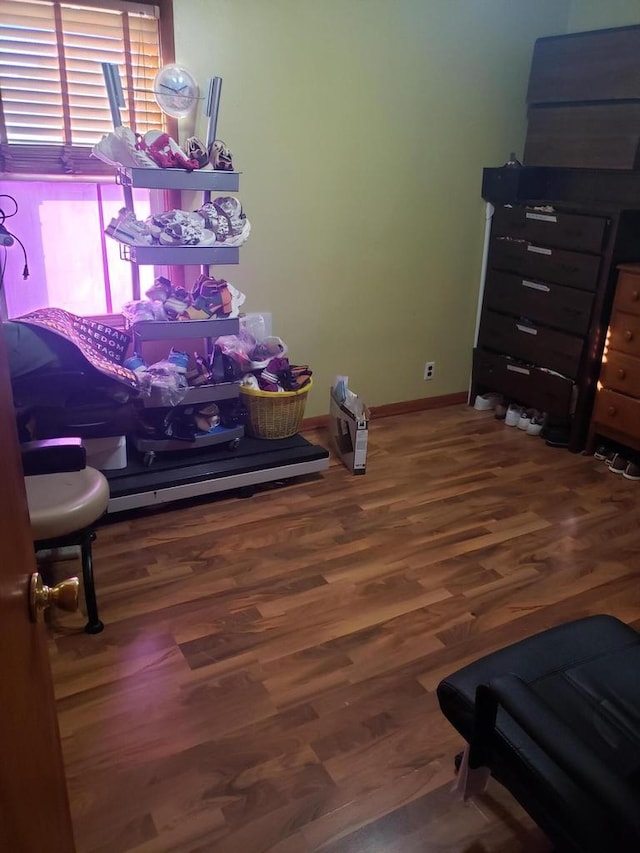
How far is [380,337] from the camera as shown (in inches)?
149

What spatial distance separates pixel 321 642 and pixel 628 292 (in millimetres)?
2213

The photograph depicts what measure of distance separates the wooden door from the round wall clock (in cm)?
215

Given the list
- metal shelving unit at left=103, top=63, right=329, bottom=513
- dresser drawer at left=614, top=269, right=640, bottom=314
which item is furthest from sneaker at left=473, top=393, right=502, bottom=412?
metal shelving unit at left=103, top=63, right=329, bottom=513

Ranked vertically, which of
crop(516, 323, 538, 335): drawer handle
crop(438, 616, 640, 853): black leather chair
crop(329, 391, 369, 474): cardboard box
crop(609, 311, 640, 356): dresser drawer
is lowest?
crop(329, 391, 369, 474): cardboard box

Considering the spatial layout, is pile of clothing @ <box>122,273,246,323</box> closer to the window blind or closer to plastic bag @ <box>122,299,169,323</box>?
plastic bag @ <box>122,299,169,323</box>

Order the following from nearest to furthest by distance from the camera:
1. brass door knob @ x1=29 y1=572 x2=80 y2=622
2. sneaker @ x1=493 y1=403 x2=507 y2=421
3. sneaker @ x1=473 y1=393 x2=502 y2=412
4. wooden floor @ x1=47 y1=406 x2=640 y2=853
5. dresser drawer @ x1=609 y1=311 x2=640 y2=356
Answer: brass door knob @ x1=29 y1=572 x2=80 y2=622, wooden floor @ x1=47 y1=406 x2=640 y2=853, dresser drawer @ x1=609 y1=311 x2=640 y2=356, sneaker @ x1=493 y1=403 x2=507 y2=421, sneaker @ x1=473 y1=393 x2=502 y2=412

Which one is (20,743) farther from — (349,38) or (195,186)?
(349,38)

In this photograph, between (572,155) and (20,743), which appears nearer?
(20,743)

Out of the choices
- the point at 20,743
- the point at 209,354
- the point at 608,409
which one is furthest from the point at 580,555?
the point at 20,743

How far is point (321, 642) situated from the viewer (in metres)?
2.10

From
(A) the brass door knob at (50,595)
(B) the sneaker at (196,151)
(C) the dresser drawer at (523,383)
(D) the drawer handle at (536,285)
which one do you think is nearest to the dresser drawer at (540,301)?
(D) the drawer handle at (536,285)

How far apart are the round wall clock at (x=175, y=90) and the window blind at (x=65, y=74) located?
19cm

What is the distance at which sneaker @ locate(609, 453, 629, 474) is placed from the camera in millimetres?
3283

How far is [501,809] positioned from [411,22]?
3364mm
